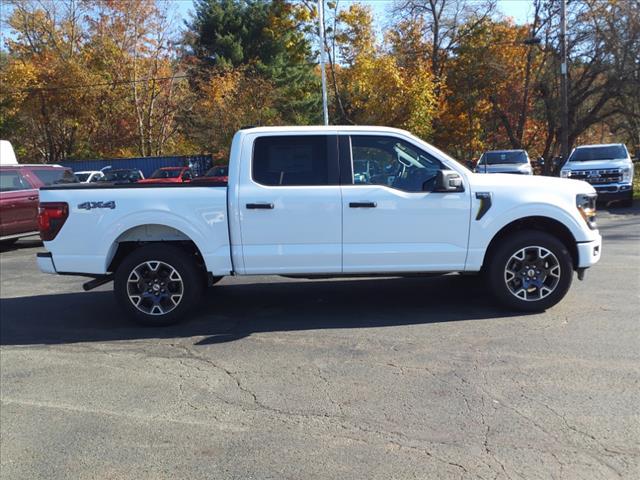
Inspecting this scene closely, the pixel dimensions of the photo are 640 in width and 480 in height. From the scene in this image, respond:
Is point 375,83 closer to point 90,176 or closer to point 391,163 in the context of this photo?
point 90,176

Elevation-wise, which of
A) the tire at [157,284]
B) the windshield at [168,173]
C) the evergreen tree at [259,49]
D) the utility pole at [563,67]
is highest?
the evergreen tree at [259,49]

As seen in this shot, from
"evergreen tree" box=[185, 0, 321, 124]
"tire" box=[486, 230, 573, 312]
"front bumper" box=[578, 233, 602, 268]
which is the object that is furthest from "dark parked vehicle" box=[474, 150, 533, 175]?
"evergreen tree" box=[185, 0, 321, 124]

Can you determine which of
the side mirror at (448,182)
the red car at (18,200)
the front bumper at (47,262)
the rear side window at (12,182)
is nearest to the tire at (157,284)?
the front bumper at (47,262)

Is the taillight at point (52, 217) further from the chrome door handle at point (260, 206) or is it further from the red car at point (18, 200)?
the red car at point (18, 200)

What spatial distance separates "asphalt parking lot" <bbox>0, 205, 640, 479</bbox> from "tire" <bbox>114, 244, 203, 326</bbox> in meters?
0.20

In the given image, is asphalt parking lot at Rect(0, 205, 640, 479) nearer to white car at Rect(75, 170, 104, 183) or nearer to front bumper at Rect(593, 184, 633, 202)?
front bumper at Rect(593, 184, 633, 202)

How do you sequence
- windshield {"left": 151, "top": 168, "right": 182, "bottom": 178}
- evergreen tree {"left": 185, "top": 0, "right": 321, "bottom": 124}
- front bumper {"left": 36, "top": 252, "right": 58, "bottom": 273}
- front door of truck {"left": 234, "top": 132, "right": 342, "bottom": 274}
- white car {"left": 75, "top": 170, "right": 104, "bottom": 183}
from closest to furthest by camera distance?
front door of truck {"left": 234, "top": 132, "right": 342, "bottom": 274}, front bumper {"left": 36, "top": 252, "right": 58, "bottom": 273}, windshield {"left": 151, "top": 168, "right": 182, "bottom": 178}, white car {"left": 75, "top": 170, "right": 104, "bottom": 183}, evergreen tree {"left": 185, "top": 0, "right": 321, "bottom": 124}

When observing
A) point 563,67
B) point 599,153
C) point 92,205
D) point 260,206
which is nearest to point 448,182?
point 260,206

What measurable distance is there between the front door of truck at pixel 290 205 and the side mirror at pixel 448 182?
1.00 m

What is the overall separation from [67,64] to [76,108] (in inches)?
123

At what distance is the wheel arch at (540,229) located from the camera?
18.8ft

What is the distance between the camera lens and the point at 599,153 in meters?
17.0

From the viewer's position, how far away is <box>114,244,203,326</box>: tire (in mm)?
5699

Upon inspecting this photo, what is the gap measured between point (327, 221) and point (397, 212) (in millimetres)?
715
